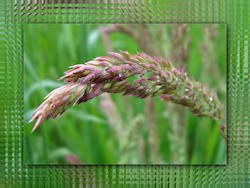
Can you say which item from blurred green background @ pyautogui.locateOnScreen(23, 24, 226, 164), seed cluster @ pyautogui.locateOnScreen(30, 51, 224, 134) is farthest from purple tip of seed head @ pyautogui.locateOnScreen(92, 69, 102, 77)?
blurred green background @ pyautogui.locateOnScreen(23, 24, 226, 164)

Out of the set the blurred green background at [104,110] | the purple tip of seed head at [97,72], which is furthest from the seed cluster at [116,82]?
the blurred green background at [104,110]

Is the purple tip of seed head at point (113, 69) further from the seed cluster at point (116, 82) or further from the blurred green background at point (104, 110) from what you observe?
the blurred green background at point (104, 110)

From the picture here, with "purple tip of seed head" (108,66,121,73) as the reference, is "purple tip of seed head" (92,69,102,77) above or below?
below

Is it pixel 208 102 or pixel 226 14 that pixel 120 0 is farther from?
pixel 208 102

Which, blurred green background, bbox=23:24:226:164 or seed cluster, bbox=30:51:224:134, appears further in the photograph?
blurred green background, bbox=23:24:226:164

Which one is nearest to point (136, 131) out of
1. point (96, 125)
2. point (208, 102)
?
point (96, 125)

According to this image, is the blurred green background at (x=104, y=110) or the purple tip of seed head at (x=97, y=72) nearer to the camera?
the purple tip of seed head at (x=97, y=72)

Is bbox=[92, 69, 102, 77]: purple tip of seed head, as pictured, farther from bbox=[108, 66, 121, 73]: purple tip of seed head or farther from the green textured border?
the green textured border
